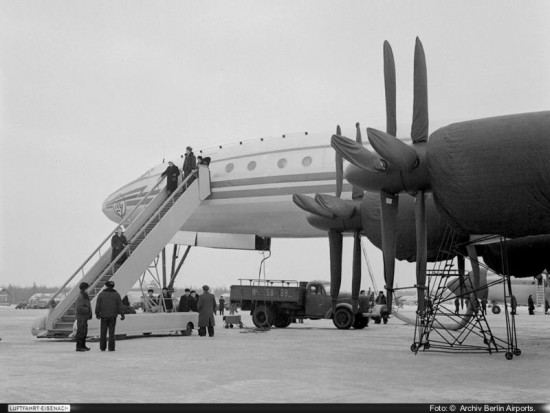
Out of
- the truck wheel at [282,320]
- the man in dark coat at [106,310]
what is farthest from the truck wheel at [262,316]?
the man in dark coat at [106,310]

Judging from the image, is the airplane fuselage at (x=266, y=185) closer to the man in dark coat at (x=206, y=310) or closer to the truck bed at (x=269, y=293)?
the truck bed at (x=269, y=293)

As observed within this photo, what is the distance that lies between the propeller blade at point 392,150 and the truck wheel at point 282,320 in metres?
11.9

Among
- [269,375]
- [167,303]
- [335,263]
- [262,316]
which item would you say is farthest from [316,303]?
[269,375]

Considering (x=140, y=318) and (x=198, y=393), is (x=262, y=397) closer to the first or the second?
(x=198, y=393)

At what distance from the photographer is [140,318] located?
659 inches

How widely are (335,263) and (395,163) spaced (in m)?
6.14

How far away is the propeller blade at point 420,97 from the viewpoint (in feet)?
37.6

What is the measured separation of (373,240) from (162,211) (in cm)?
767

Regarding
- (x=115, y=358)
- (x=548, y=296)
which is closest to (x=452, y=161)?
(x=115, y=358)

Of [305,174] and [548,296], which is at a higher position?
[305,174]

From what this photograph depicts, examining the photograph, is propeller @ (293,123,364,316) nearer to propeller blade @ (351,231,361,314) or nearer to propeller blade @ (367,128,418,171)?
propeller blade @ (351,231,361,314)

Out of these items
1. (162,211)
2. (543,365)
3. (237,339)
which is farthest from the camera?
(162,211)

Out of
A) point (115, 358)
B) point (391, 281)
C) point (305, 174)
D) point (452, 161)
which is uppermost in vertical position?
point (305, 174)

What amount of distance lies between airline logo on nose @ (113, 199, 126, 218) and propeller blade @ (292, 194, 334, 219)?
37.2 feet
